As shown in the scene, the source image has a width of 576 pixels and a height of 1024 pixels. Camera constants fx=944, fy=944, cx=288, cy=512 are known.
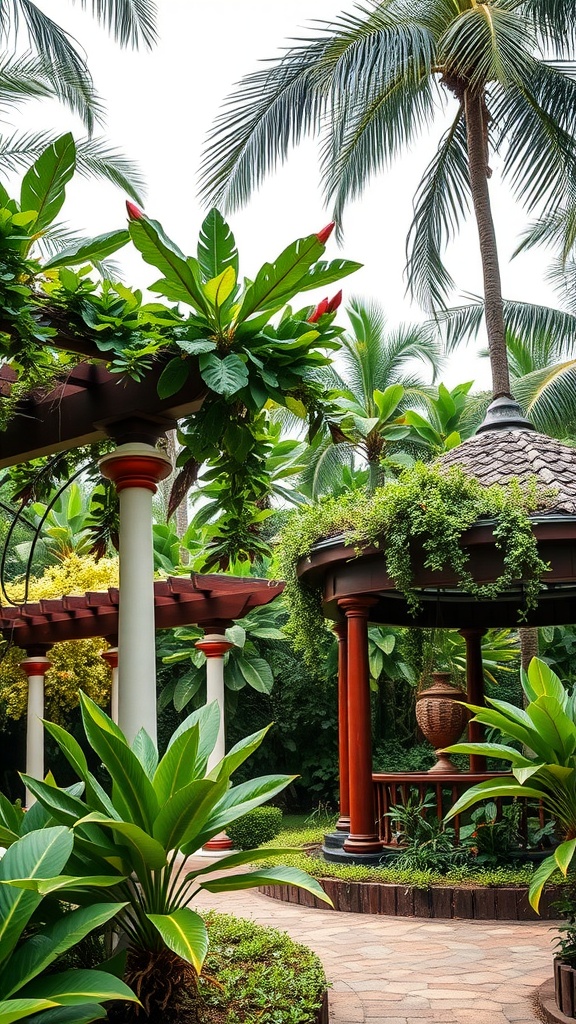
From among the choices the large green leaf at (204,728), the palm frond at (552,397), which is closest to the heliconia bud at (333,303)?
the large green leaf at (204,728)

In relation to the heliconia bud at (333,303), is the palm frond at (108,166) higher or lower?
higher

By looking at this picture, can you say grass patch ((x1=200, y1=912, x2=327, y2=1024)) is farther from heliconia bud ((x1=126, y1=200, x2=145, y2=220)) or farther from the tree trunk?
the tree trunk

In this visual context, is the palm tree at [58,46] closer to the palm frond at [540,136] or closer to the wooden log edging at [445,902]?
the palm frond at [540,136]

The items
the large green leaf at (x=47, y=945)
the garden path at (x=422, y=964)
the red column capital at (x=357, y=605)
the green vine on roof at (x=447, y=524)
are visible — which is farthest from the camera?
the red column capital at (x=357, y=605)

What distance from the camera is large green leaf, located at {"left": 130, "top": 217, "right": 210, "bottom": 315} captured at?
12.0 feet

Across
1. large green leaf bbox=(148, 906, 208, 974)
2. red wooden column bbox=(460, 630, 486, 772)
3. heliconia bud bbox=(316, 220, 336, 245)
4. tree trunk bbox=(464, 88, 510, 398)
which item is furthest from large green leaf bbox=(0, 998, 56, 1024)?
tree trunk bbox=(464, 88, 510, 398)

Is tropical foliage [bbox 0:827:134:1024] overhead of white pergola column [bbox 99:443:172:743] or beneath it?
beneath

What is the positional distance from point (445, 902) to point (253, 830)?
631cm

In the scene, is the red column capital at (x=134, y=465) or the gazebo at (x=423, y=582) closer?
the red column capital at (x=134, y=465)

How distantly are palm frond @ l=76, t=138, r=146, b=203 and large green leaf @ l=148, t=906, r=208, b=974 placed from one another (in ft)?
38.0

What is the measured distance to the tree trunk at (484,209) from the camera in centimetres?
1149

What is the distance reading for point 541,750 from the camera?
14.8 ft

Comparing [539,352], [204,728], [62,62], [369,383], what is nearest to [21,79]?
[62,62]

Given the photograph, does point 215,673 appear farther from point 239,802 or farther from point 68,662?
point 239,802
